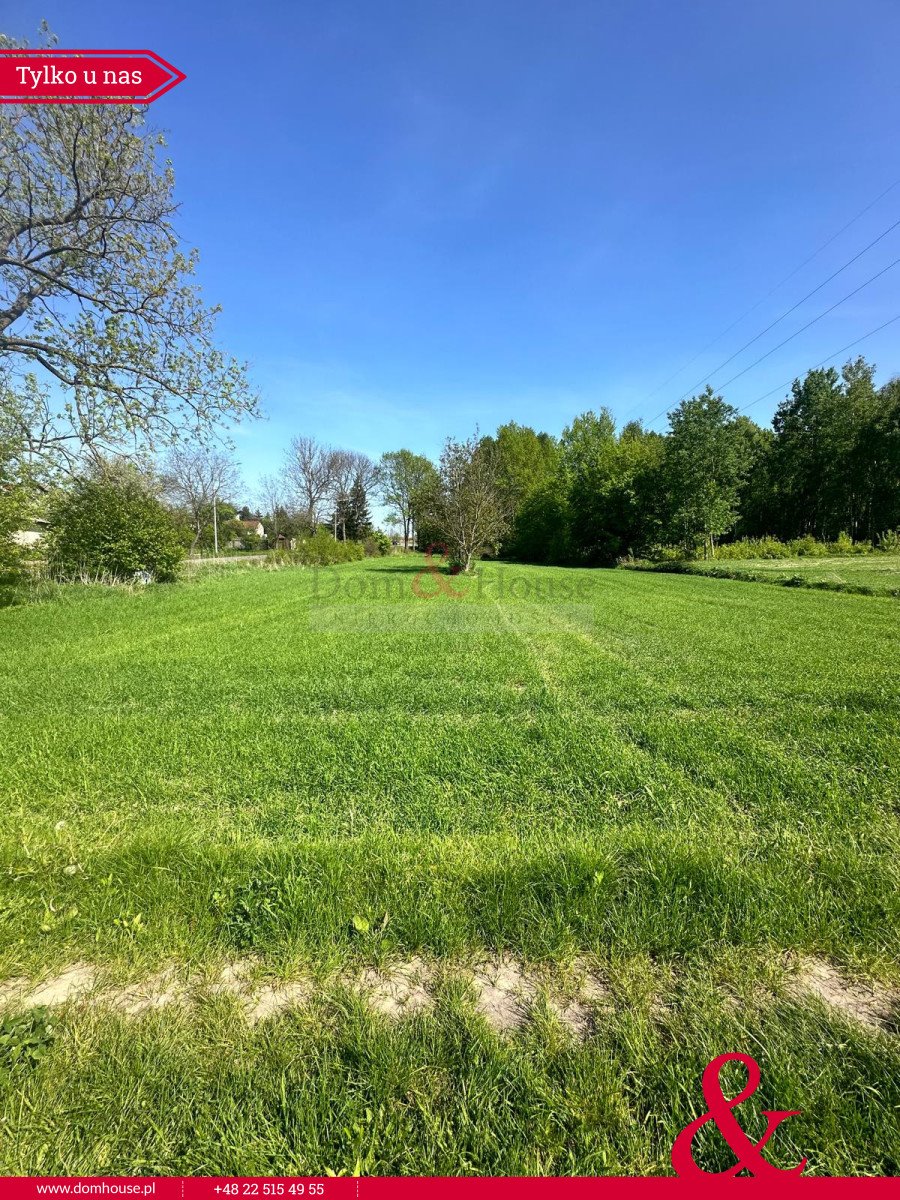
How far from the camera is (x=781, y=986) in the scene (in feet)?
5.75

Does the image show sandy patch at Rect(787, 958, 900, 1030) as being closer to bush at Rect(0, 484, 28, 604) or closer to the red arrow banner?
the red arrow banner

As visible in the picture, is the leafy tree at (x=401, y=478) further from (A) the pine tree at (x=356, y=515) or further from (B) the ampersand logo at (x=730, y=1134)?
(B) the ampersand logo at (x=730, y=1134)

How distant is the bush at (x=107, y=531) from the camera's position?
15.5 meters

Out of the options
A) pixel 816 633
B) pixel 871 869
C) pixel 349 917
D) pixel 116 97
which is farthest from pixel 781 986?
pixel 116 97

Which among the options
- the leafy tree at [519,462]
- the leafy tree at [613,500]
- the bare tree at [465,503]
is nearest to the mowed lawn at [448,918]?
the bare tree at [465,503]

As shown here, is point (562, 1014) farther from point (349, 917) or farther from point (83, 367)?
point (83, 367)

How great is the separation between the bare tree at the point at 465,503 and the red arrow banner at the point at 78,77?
58.3 ft

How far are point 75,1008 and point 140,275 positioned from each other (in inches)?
526

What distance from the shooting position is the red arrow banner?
620 cm

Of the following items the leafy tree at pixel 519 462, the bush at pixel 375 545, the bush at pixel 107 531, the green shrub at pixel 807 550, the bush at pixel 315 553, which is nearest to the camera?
the bush at pixel 107 531

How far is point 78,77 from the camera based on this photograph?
7.00 meters

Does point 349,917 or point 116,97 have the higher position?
point 116,97

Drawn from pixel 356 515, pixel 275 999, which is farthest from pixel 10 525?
pixel 356 515

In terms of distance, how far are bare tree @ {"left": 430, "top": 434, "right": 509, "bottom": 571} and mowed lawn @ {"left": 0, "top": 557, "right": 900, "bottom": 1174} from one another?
2020cm
